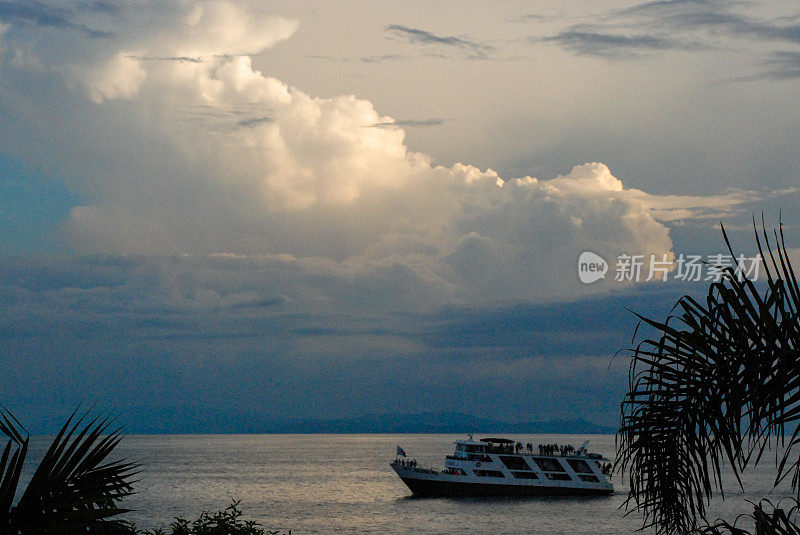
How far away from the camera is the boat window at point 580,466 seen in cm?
8262

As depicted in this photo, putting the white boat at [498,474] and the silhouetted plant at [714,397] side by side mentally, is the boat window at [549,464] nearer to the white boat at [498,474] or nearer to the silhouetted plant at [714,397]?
the white boat at [498,474]

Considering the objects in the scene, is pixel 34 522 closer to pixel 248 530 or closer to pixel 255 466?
pixel 248 530

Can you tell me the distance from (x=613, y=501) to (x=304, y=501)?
31.3 metres

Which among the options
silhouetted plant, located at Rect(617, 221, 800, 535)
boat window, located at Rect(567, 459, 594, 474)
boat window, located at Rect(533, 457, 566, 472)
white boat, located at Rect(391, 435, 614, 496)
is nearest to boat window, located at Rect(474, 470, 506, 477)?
white boat, located at Rect(391, 435, 614, 496)

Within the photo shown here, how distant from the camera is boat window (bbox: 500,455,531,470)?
258 feet

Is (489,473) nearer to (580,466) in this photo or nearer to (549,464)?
(549,464)

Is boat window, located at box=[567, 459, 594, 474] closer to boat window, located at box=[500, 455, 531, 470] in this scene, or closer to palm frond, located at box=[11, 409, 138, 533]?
boat window, located at box=[500, 455, 531, 470]

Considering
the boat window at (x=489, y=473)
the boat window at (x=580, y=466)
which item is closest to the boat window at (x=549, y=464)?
the boat window at (x=580, y=466)

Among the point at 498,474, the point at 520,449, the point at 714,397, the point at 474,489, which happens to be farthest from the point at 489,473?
the point at 714,397

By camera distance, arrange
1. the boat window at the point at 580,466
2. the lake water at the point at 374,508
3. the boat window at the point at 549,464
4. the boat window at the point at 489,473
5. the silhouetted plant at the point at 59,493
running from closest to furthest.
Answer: the silhouetted plant at the point at 59,493 < the lake water at the point at 374,508 < the boat window at the point at 489,473 < the boat window at the point at 549,464 < the boat window at the point at 580,466

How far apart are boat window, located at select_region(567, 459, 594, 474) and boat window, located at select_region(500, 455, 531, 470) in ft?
19.2

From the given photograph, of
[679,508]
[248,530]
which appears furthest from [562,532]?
[679,508]

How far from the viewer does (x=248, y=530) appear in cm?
1156

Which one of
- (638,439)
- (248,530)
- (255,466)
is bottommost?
(255,466)
